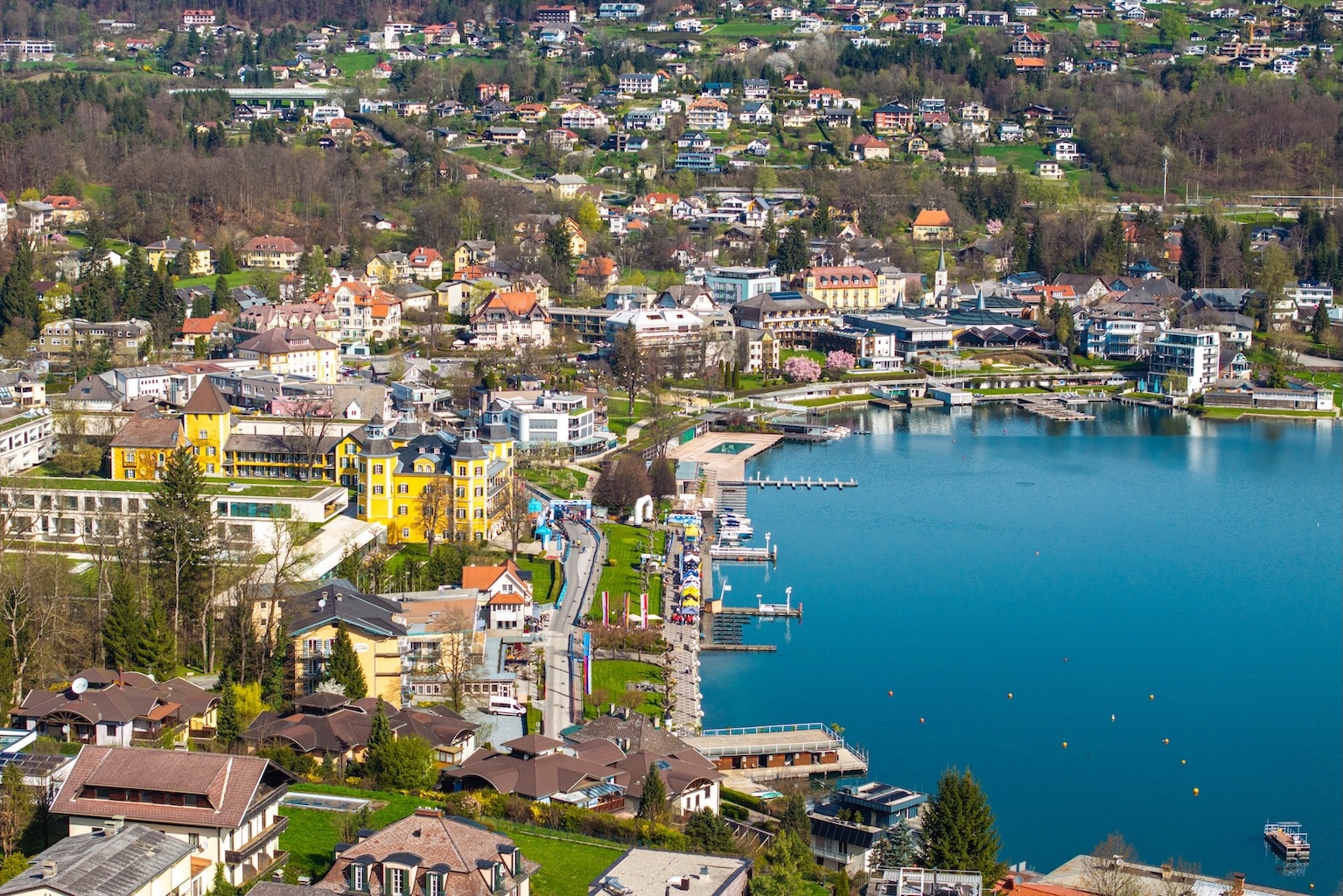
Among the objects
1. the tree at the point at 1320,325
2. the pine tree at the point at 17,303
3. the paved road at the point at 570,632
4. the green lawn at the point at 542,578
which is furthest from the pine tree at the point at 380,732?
the tree at the point at 1320,325

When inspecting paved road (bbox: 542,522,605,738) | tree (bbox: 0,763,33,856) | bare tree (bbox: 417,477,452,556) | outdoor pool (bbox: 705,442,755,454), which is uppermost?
tree (bbox: 0,763,33,856)

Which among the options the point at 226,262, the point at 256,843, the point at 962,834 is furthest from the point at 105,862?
the point at 226,262

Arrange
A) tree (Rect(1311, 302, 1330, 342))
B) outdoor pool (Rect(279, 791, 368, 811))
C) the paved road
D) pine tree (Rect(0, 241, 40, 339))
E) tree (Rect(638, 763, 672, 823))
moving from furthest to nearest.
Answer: tree (Rect(1311, 302, 1330, 342)) → pine tree (Rect(0, 241, 40, 339)) → the paved road → tree (Rect(638, 763, 672, 823)) → outdoor pool (Rect(279, 791, 368, 811))

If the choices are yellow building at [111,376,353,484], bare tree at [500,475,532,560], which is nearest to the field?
bare tree at [500,475,532,560]

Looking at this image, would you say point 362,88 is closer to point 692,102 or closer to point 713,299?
point 692,102

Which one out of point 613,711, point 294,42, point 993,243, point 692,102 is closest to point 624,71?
point 692,102

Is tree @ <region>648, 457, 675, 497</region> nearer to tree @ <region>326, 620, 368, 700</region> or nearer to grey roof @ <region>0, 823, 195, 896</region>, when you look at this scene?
tree @ <region>326, 620, 368, 700</region>

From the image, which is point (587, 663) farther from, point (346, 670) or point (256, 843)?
point (256, 843)
